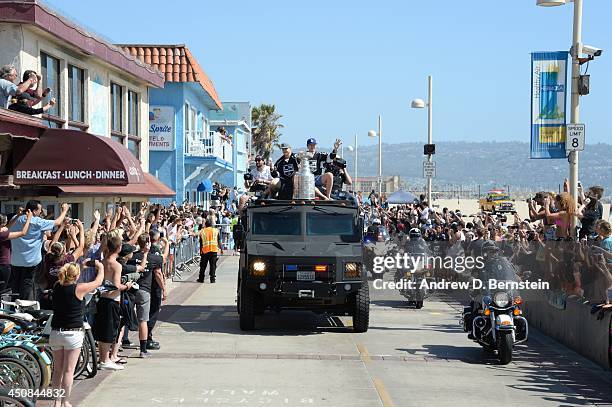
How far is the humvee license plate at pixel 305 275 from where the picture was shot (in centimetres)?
1595

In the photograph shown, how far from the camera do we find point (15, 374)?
9.33 meters

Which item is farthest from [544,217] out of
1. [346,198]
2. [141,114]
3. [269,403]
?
[141,114]

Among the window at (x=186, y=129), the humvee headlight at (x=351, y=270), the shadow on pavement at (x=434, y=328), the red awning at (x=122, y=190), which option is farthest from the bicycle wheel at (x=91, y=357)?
the window at (x=186, y=129)

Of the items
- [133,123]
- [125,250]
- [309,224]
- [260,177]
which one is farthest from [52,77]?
[125,250]

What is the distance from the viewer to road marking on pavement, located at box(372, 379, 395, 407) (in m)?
10.5

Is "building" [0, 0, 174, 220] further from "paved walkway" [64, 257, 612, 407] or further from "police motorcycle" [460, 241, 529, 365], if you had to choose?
"police motorcycle" [460, 241, 529, 365]

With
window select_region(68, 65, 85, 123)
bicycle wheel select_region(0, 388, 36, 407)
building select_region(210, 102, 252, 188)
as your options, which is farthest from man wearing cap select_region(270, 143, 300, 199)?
building select_region(210, 102, 252, 188)

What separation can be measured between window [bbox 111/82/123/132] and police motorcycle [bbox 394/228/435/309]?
11187 mm

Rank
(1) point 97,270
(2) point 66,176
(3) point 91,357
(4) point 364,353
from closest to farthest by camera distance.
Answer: (1) point 97,270 → (3) point 91,357 → (4) point 364,353 → (2) point 66,176

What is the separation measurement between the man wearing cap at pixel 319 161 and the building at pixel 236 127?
4301 cm

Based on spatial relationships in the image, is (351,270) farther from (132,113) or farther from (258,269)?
(132,113)

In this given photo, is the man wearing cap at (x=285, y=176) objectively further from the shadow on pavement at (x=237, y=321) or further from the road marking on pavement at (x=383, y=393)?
the road marking on pavement at (x=383, y=393)

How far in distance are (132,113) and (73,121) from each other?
650 cm

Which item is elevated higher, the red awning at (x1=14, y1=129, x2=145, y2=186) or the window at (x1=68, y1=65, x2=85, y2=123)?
the window at (x1=68, y1=65, x2=85, y2=123)
